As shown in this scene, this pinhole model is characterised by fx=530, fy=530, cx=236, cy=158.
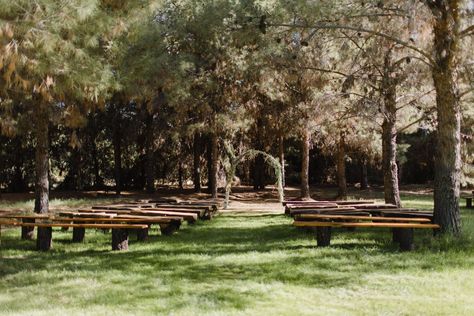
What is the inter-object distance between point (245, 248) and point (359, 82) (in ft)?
19.6

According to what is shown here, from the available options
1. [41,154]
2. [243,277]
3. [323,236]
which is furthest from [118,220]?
[323,236]

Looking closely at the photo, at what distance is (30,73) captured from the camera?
24.0 feet

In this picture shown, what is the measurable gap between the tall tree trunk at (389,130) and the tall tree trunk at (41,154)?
7.14 meters

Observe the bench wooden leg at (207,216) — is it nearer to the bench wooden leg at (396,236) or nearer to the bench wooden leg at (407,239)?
the bench wooden leg at (396,236)

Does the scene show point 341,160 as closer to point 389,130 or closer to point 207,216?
point 389,130

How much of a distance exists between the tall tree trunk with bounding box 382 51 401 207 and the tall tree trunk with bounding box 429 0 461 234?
2297mm

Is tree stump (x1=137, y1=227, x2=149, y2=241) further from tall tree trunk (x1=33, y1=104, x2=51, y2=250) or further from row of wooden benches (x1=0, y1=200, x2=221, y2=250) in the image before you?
tall tree trunk (x1=33, y1=104, x2=51, y2=250)

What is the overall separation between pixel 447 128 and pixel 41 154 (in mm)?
8041

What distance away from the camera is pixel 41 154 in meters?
11.2

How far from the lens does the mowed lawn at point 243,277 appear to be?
5.52m

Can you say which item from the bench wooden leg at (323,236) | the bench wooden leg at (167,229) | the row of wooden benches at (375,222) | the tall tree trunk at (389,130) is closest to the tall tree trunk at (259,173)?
the tall tree trunk at (389,130)

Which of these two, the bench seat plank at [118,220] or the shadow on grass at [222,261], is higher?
the bench seat plank at [118,220]

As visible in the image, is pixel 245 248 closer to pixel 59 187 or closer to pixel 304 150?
pixel 304 150

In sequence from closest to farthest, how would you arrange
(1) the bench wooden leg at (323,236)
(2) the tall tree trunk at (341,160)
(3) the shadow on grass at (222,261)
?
(3) the shadow on grass at (222,261) < (1) the bench wooden leg at (323,236) < (2) the tall tree trunk at (341,160)
